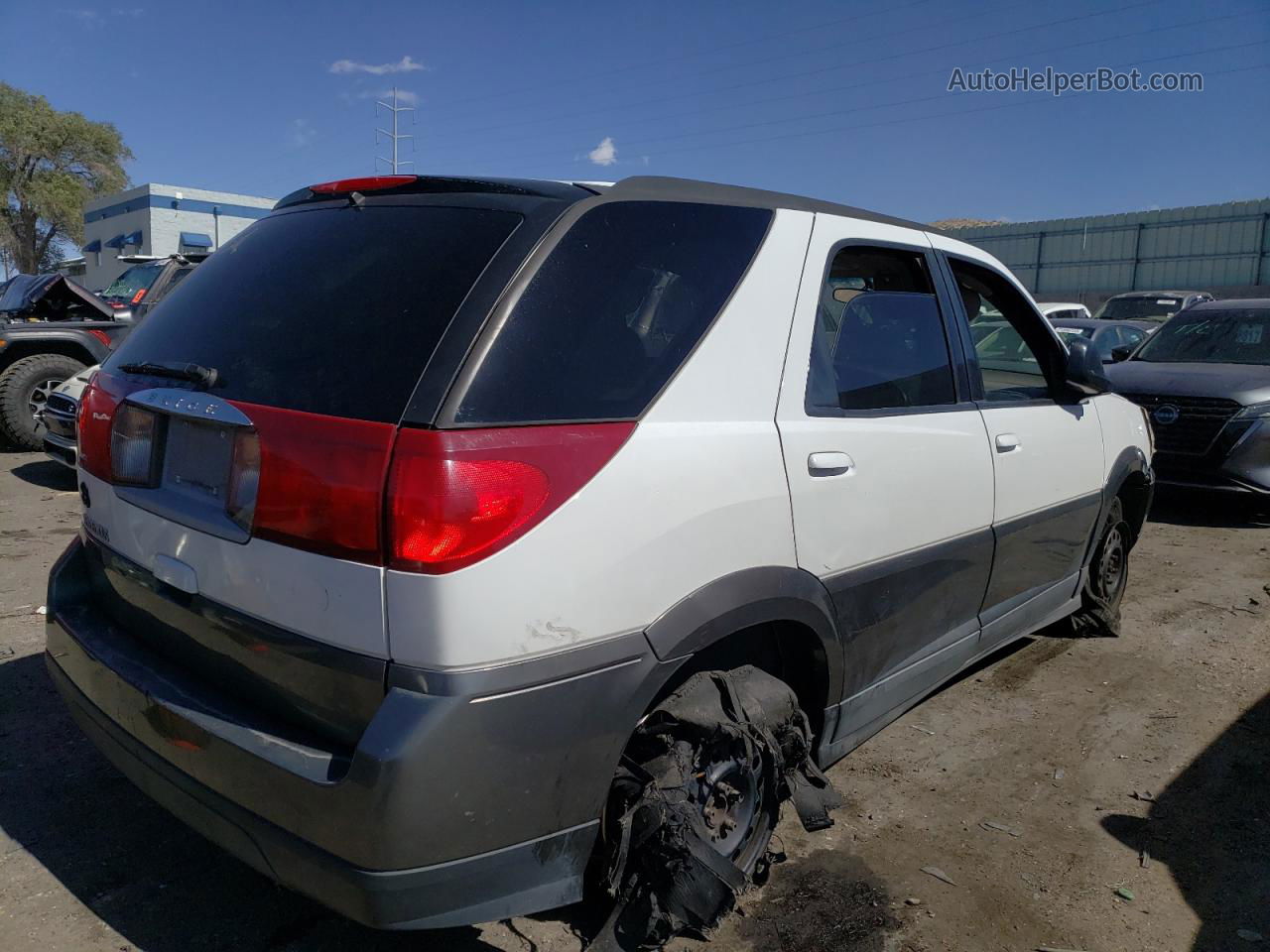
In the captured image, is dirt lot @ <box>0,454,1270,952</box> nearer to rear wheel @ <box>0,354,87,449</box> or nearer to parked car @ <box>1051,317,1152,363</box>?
rear wheel @ <box>0,354,87,449</box>

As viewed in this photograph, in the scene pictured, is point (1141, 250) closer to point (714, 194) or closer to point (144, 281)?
point (144, 281)

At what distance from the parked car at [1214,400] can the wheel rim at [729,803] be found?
6.35 meters

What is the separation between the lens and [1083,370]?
3855 mm

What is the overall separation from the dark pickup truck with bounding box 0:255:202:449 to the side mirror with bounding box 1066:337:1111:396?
7332 millimetres

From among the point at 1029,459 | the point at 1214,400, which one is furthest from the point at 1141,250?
the point at 1029,459

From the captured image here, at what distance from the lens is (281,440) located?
192cm

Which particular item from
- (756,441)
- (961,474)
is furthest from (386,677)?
(961,474)

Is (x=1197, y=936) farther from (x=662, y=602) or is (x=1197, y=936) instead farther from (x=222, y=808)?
(x=222, y=808)

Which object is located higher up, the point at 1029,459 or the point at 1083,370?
the point at 1083,370

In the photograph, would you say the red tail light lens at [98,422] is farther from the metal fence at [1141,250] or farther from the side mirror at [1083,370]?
the metal fence at [1141,250]

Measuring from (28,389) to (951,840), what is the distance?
902 cm

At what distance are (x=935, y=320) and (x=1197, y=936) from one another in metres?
2.00

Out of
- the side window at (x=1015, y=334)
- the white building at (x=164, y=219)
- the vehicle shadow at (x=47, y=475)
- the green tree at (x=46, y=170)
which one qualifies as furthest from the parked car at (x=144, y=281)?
the green tree at (x=46, y=170)

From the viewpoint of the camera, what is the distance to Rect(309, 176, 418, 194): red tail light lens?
7.84 ft
